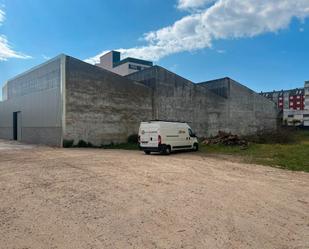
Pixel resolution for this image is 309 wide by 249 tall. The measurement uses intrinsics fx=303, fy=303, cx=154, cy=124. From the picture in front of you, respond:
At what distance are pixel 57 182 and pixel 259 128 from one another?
135 feet

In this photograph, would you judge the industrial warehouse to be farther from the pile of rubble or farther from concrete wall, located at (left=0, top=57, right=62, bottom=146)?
the pile of rubble

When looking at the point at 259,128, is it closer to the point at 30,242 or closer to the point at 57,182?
the point at 57,182

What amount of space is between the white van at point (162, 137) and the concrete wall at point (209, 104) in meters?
12.1

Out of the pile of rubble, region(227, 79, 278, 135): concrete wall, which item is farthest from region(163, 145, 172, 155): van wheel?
region(227, 79, 278, 135): concrete wall

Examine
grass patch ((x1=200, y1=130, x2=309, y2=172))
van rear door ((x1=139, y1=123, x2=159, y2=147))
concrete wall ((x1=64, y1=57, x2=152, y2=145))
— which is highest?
concrete wall ((x1=64, y1=57, x2=152, y2=145))

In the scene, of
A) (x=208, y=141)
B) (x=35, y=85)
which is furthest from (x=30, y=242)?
(x=35, y=85)

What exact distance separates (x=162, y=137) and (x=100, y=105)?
10351 millimetres

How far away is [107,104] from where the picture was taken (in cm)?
2828

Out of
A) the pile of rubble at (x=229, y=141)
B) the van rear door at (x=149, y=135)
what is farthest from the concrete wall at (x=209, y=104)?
the van rear door at (x=149, y=135)

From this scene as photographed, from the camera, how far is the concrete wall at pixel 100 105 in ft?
84.9

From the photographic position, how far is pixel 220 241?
4.80 m

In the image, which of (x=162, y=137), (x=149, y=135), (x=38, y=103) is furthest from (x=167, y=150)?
(x=38, y=103)

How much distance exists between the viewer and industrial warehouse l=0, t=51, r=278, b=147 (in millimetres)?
26234

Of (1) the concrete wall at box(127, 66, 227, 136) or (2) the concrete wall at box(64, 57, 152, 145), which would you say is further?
(1) the concrete wall at box(127, 66, 227, 136)
